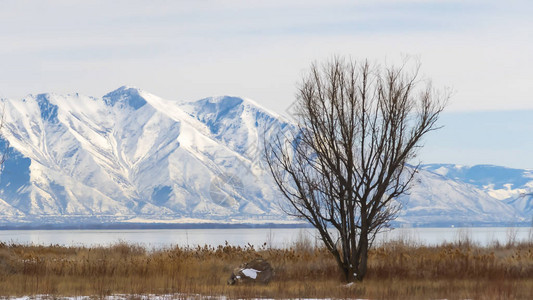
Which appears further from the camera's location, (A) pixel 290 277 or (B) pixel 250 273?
(A) pixel 290 277

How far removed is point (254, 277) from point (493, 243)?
782 inches

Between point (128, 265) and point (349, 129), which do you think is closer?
point (349, 129)

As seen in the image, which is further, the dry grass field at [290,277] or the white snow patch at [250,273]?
the white snow patch at [250,273]

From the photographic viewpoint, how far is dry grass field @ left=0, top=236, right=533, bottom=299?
836 inches

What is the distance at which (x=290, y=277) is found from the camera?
88.5 ft

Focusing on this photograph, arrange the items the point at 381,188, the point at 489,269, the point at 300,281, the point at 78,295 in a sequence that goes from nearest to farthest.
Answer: the point at 78,295, the point at 381,188, the point at 300,281, the point at 489,269

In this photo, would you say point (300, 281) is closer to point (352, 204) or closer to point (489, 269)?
point (352, 204)

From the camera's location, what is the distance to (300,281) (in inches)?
1013

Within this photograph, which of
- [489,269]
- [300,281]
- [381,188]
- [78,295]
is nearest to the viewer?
[78,295]

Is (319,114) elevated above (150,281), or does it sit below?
above

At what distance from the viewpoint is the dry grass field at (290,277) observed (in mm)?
21234

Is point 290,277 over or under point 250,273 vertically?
under

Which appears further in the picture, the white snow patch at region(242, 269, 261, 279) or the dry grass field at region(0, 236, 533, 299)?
the white snow patch at region(242, 269, 261, 279)

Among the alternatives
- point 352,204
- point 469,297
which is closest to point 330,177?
point 352,204
